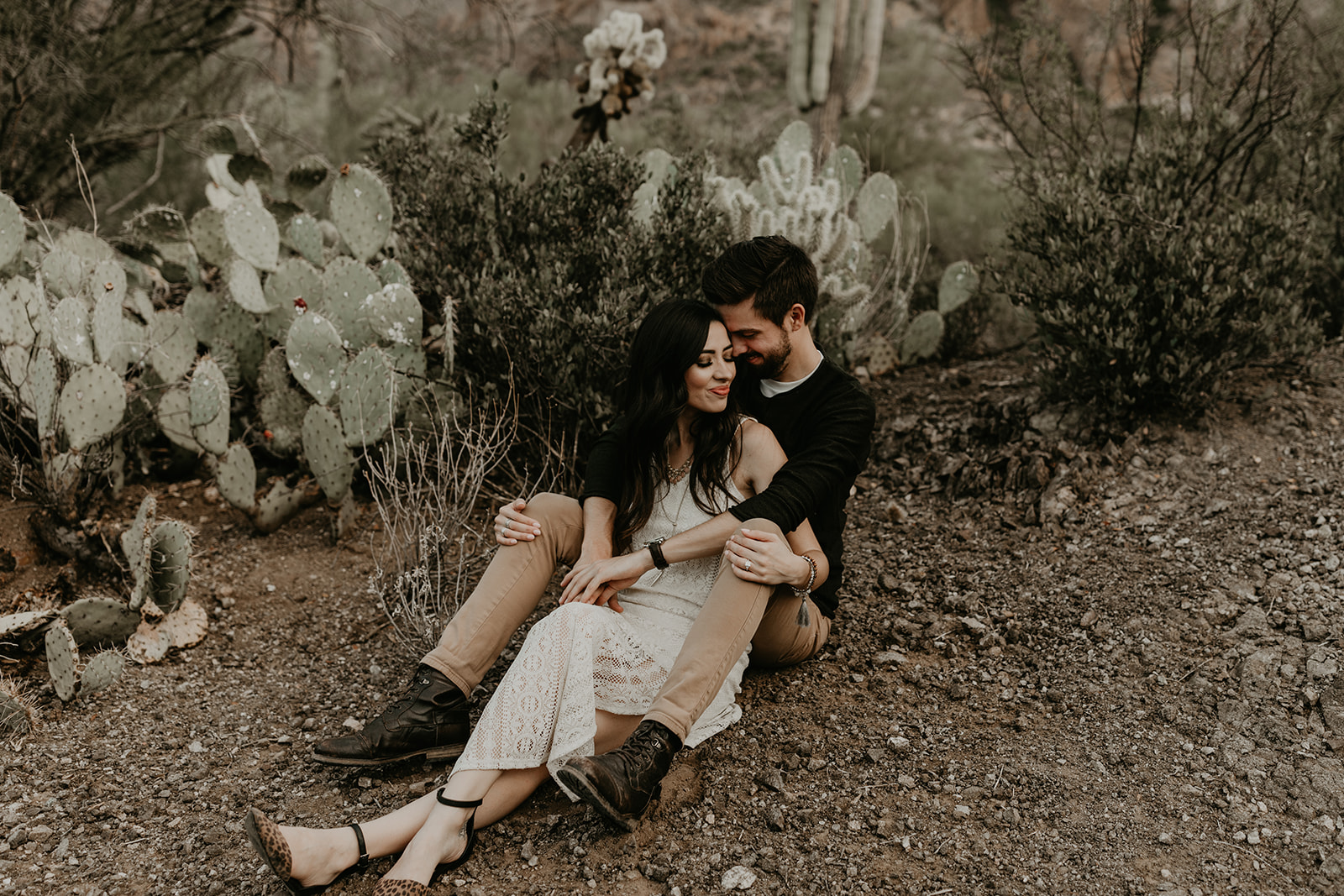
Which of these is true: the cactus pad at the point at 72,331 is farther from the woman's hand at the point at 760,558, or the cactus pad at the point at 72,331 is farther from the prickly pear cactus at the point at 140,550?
the woman's hand at the point at 760,558

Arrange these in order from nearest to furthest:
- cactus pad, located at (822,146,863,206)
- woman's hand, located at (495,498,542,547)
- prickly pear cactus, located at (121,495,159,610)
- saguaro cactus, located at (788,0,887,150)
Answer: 1. woman's hand, located at (495,498,542,547)
2. prickly pear cactus, located at (121,495,159,610)
3. cactus pad, located at (822,146,863,206)
4. saguaro cactus, located at (788,0,887,150)

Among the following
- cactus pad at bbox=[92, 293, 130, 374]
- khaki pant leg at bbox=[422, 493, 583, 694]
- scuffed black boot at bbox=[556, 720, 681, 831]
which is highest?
cactus pad at bbox=[92, 293, 130, 374]

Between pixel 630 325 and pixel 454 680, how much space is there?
155cm

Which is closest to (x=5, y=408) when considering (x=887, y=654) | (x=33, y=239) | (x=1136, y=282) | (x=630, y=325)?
(x=33, y=239)

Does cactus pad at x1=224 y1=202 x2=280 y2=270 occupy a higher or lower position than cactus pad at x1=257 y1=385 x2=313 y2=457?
higher

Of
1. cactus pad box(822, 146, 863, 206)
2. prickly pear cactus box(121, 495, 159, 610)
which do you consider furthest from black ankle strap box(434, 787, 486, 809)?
cactus pad box(822, 146, 863, 206)

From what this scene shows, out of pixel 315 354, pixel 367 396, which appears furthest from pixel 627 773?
pixel 315 354

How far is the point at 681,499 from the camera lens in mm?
2553

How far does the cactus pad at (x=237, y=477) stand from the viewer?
346cm

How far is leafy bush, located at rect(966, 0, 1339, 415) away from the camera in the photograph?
3.47 m

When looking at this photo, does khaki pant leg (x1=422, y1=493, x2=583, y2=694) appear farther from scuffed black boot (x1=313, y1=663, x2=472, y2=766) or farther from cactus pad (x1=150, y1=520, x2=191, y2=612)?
cactus pad (x1=150, y1=520, x2=191, y2=612)

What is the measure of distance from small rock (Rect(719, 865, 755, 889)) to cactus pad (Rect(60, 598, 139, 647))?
193cm

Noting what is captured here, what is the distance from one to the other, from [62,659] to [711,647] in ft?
5.95

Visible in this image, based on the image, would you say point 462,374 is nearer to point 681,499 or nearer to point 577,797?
point 681,499
